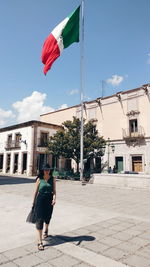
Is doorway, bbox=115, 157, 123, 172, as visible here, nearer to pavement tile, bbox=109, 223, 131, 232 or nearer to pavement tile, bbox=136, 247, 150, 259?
pavement tile, bbox=109, 223, 131, 232

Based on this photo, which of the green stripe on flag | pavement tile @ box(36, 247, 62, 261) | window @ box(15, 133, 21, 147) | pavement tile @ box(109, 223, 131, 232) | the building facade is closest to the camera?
pavement tile @ box(36, 247, 62, 261)

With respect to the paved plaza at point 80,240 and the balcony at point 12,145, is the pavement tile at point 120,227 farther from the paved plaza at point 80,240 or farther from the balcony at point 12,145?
the balcony at point 12,145

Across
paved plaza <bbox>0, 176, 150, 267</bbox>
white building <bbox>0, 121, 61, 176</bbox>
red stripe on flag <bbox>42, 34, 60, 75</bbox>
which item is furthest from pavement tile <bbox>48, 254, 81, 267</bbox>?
white building <bbox>0, 121, 61, 176</bbox>

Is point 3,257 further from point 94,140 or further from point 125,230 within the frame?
point 94,140

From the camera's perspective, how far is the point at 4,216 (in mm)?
6531

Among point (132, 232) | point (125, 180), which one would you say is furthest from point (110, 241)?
point (125, 180)

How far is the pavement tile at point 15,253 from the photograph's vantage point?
3.78m

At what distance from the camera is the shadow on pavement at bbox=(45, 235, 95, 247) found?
446 cm

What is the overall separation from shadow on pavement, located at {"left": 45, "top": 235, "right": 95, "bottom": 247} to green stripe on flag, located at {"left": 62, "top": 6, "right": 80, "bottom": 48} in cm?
1293

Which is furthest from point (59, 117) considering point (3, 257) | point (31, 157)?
point (3, 257)

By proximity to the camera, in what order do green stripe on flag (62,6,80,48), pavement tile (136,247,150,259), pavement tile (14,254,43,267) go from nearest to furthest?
pavement tile (14,254,43,267), pavement tile (136,247,150,259), green stripe on flag (62,6,80,48)

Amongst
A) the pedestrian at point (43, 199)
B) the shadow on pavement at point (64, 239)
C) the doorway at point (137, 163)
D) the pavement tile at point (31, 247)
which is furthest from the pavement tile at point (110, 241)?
the doorway at point (137, 163)

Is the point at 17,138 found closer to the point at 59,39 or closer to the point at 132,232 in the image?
the point at 59,39

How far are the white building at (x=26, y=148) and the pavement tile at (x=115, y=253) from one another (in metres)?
23.3
